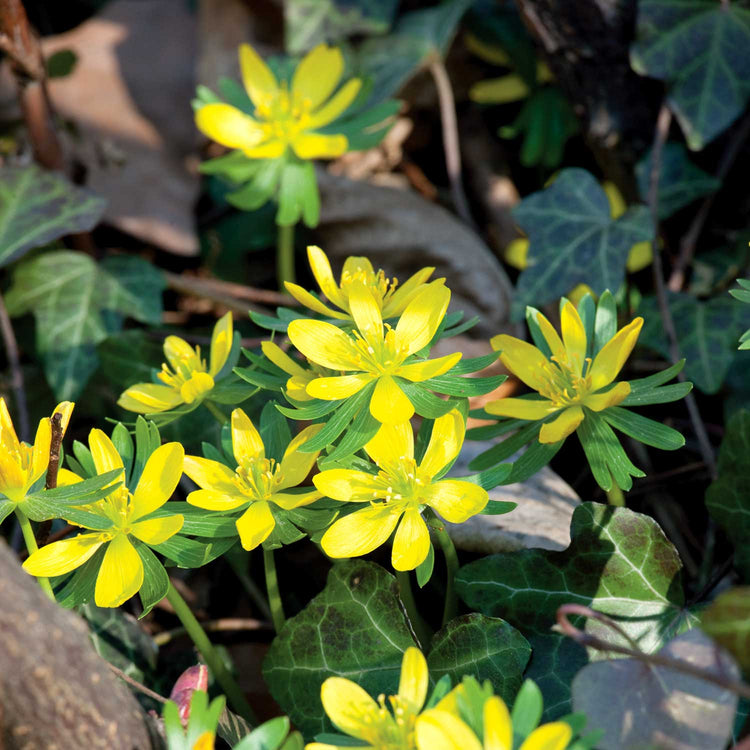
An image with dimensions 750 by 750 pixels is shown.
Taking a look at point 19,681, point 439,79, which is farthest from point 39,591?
point 439,79

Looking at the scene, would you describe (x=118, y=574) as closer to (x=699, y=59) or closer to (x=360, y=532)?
(x=360, y=532)

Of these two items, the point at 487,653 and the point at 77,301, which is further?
the point at 77,301

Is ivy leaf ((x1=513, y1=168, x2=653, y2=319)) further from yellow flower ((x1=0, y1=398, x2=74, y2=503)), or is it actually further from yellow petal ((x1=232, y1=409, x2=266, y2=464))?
yellow flower ((x1=0, y1=398, x2=74, y2=503))

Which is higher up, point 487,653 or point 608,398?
point 608,398

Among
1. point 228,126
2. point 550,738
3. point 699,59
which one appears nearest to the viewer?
point 550,738

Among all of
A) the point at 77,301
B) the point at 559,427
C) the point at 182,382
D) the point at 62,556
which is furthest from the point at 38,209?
the point at 559,427

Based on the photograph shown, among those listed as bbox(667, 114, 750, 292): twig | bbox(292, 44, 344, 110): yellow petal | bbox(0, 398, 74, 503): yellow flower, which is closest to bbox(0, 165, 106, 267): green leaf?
bbox(292, 44, 344, 110): yellow petal

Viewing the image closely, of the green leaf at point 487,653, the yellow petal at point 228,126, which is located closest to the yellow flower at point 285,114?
the yellow petal at point 228,126

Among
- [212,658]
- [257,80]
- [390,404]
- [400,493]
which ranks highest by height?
[257,80]
